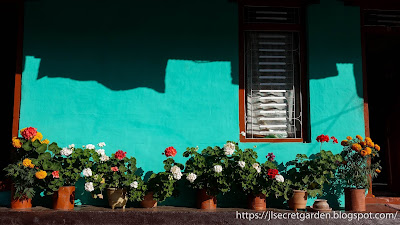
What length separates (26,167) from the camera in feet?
15.6

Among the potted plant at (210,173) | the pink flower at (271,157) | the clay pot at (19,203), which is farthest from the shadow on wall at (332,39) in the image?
the clay pot at (19,203)

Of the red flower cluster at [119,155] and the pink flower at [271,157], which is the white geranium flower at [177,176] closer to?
the red flower cluster at [119,155]

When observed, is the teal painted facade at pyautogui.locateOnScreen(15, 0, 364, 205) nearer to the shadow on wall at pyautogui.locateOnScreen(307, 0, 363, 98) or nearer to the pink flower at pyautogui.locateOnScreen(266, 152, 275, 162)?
the shadow on wall at pyautogui.locateOnScreen(307, 0, 363, 98)

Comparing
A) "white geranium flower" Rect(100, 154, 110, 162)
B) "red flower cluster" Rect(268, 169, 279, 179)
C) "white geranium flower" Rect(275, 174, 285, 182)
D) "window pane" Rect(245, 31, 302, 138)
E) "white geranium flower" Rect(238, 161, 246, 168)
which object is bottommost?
"white geranium flower" Rect(275, 174, 285, 182)

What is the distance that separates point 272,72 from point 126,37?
2086 millimetres

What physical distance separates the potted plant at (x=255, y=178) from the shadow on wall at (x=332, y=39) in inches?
58.4

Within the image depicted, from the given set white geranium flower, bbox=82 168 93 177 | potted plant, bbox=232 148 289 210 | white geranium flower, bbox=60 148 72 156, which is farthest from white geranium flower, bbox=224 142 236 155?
white geranium flower, bbox=60 148 72 156

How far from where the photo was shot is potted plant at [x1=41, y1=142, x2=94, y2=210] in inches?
189

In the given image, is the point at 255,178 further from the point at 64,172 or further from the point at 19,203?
the point at 19,203

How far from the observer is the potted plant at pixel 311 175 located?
4988 millimetres

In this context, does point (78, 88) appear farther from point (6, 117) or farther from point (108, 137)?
point (6, 117)

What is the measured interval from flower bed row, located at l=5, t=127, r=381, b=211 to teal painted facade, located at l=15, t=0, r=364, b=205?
1.02 feet

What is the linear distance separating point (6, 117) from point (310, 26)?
6.06 metres

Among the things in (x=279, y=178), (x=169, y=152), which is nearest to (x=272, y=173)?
(x=279, y=178)
